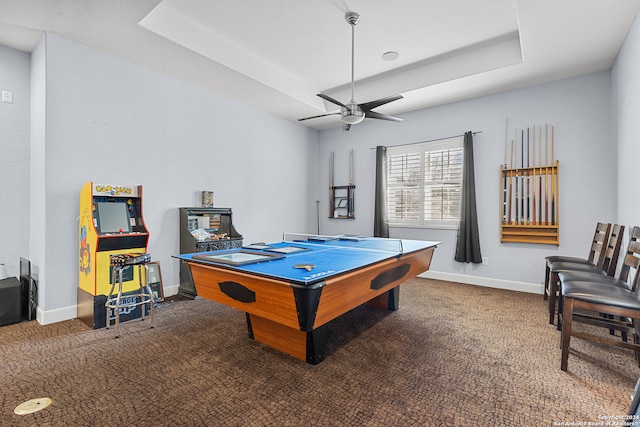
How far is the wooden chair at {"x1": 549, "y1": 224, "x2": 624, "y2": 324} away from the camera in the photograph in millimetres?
2795

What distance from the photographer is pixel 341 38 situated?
3.48 metres

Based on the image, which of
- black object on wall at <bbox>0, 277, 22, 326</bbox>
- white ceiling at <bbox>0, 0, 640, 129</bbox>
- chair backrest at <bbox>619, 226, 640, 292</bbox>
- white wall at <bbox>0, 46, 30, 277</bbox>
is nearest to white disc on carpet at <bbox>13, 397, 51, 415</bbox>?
black object on wall at <bbox>0, 277, 22, 326</bbox>

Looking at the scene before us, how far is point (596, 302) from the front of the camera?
2.03 m

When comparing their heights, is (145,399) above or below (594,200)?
below

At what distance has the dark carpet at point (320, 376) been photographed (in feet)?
5.60

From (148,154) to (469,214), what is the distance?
4.53 meters

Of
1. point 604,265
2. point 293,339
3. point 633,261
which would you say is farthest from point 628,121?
point 293,339

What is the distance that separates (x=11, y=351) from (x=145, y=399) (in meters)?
1.54

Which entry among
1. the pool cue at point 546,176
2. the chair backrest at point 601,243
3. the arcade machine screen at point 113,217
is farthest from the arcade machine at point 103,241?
the pool cue at point 546,176

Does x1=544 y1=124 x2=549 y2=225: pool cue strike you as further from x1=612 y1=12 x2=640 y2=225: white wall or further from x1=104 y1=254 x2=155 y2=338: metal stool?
x1=104 y1=254 x2=155 y2=338: metal stool

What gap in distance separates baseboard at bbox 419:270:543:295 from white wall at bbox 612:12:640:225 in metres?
1.38

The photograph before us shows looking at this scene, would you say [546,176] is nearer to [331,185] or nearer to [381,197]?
[381,197]

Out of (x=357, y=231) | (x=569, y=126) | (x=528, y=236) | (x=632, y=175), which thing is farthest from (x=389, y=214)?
(x=632, y=175)

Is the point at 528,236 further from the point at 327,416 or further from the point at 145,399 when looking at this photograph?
the point at 145,399
